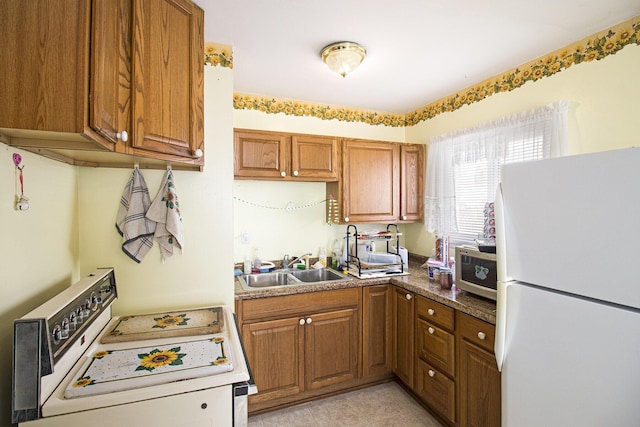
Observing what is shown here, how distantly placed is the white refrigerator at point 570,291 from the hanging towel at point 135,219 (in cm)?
177

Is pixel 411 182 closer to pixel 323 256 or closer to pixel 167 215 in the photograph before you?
pixel 323 256

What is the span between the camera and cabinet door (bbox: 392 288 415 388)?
7.70ft

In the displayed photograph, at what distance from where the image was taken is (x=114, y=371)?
3.49 feet

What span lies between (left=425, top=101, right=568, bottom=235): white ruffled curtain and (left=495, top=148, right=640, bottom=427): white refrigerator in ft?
3.01

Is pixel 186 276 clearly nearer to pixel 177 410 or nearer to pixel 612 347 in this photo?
pixel 177 410

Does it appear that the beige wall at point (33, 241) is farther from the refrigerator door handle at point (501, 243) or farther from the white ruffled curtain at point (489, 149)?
the white ruffled curtain at point (489, 149)

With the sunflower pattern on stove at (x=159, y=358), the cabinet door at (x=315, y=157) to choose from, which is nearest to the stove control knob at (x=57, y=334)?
the sunflower pattern on stove at (x=159, y=358)

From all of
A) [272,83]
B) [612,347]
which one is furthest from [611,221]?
[272,83]

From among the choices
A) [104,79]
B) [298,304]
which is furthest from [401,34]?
[298,304]

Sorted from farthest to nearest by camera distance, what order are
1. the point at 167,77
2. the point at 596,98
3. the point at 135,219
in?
the point at 596,98
the point at 135,219
the point at 167,77

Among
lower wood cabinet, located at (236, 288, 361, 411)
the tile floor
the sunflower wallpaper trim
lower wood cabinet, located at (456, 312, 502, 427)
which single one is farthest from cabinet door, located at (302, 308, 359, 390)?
the sunflower wallpaper trim

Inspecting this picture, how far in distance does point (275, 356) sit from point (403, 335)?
3.34 ft

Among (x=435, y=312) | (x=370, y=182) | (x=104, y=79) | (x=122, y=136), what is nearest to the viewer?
(x=104, y=79)

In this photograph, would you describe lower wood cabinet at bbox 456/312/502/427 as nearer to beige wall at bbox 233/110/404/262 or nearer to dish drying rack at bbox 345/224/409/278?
dish drying rack at bbox 345/224/409/278
